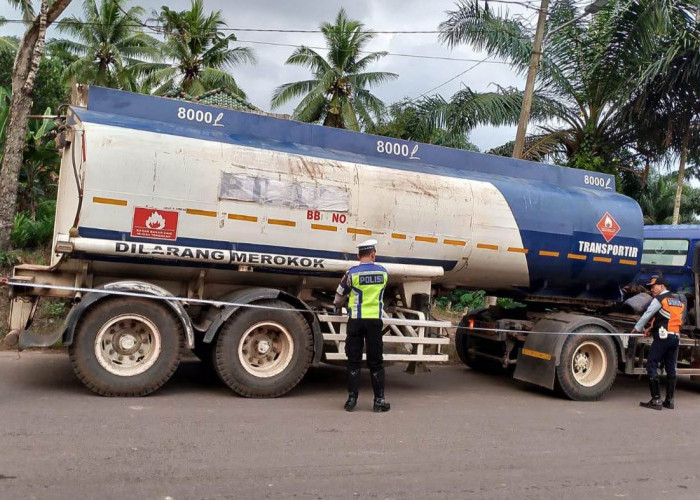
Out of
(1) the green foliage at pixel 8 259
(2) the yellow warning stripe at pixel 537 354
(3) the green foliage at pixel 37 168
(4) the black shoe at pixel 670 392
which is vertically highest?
(3) the green foliage at pixel 37 168

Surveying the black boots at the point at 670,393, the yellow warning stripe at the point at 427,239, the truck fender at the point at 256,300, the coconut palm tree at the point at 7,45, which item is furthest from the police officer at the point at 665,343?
the coconut palm tree at the point at 7,45

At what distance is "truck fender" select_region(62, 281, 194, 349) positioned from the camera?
5887mm

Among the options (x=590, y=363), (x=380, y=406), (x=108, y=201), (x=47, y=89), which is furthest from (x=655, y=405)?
(x=47, y=89)

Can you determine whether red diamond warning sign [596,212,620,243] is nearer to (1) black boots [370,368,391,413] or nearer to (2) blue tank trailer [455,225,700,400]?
(2) blue tank trailer [455,225,700,400]

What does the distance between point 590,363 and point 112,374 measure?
19.3 ft

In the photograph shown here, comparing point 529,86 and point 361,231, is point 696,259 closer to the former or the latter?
point 529,86

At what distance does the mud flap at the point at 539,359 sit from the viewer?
25.2 feet

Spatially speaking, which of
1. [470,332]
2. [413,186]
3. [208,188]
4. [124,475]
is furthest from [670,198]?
[124,475]

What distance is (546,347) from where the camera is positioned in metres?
7.85

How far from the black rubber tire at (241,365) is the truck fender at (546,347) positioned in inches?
120

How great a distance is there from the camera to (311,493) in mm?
3990

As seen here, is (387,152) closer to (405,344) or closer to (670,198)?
(405,344)

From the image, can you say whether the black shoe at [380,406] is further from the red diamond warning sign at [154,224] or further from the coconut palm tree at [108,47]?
the coconut palm tree at [108,47]

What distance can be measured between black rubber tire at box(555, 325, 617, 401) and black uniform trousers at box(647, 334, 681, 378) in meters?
0.51
